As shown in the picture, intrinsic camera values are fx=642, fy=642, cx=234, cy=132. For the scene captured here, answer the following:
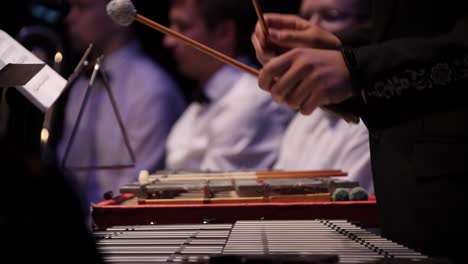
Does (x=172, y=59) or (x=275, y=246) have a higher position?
(x=172, y=59)

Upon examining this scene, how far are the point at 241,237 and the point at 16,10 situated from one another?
2020 mm

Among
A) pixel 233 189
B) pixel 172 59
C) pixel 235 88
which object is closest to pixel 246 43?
pixel 235 88

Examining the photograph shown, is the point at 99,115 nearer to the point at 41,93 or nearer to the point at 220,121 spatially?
the point at 220,121

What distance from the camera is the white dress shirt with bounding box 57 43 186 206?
203 inches

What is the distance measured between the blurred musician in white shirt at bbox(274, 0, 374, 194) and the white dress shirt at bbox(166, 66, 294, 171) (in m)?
0.28

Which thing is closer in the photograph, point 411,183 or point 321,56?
point 321,56

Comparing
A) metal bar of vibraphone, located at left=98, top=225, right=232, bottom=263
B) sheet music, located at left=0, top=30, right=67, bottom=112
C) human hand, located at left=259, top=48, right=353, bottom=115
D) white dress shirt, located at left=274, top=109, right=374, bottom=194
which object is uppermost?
sheet music, located at left=0, top=30, right=67, bottom=112

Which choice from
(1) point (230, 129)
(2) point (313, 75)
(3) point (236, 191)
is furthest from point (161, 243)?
(1) point (230, 129)

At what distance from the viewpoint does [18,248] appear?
907mm

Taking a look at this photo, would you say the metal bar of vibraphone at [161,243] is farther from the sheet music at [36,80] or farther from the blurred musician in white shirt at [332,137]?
the blurred musician in white shirt at [332,137]

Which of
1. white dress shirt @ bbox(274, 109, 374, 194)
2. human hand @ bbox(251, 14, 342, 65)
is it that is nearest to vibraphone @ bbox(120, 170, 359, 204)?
human hand @ bbox(251, 14, 342, 65)

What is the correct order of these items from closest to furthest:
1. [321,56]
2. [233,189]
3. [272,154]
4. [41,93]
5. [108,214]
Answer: [321,56] → [41,93] → [108,214] → [233,189] → [272,154]

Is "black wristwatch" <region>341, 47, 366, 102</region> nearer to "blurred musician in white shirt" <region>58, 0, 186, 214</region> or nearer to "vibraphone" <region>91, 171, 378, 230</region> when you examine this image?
"vibraphone" <region>91, 171, 378, 230</region>

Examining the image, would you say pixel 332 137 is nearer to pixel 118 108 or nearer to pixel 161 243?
pixel 118 108
